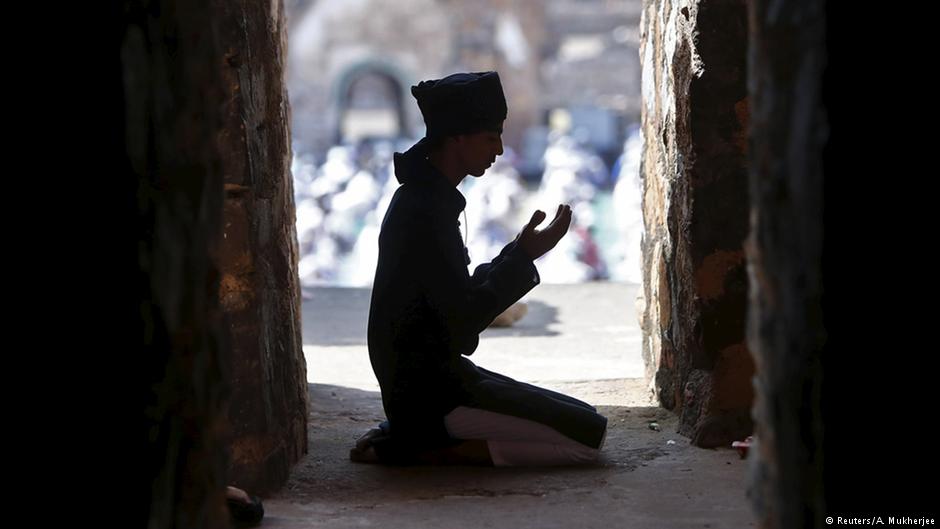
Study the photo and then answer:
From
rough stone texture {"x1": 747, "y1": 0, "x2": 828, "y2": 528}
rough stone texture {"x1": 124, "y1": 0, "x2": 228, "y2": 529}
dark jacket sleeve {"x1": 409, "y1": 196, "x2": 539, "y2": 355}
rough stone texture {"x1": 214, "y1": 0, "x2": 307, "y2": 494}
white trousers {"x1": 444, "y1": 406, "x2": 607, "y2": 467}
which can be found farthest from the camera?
white trousers {"x1": 444, "y1": 406, "x2": 607, "y2": 467}

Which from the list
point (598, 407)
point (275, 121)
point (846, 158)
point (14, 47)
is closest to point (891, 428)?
point (846, 158)

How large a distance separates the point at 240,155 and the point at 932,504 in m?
1.85

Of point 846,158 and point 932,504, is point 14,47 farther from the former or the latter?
point 932,504

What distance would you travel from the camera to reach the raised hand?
147 inches

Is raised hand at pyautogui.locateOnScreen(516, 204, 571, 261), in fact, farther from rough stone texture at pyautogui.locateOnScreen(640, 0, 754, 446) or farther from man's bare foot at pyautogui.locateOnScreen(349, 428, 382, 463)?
man's bare foot at pyautogui.locateOnScreen(349, 428, 382, 463)

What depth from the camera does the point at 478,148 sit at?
381 centimetres

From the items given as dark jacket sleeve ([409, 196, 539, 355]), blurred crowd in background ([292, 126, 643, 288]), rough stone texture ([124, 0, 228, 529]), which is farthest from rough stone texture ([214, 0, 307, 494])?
blurred crowd in background ([292, 126, 643, 288])

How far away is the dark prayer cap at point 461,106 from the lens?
3775 mm

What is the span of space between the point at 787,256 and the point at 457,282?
1.69 m

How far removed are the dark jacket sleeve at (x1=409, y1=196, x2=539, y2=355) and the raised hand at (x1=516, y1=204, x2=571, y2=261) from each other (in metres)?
0.02

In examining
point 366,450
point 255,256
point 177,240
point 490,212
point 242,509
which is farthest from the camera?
point 490,212

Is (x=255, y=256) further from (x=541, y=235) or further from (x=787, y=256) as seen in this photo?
(x=787, y=256)

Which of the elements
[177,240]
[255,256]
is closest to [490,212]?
[255,256]

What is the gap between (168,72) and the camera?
2.22 meters
